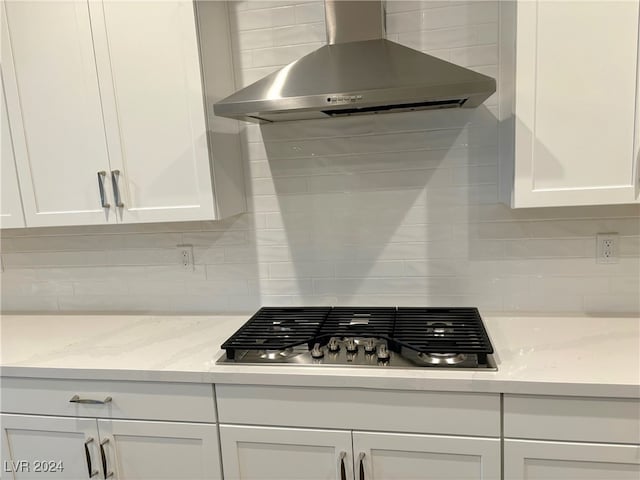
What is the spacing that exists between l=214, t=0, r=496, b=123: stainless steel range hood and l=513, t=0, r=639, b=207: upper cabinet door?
20cm

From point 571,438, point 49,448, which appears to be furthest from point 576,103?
point 49,448

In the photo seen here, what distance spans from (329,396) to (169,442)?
23.9 inches

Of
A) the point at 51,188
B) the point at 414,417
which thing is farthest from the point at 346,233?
the point at 51,188

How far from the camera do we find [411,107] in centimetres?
175

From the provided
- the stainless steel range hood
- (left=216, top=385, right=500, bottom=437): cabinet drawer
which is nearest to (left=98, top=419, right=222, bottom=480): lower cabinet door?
(left=216, top=385, right=500, bottom=437): cabinet drawer

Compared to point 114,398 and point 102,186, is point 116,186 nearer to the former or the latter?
point 102,186

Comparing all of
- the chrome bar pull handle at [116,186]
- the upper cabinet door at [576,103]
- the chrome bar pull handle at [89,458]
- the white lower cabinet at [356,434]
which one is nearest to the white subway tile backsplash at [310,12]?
the upper cabinet door at [576,103]

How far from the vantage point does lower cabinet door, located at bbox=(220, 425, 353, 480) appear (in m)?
1.50

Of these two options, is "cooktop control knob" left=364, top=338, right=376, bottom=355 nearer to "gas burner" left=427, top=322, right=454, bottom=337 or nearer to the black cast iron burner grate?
the black cast iron burner grate

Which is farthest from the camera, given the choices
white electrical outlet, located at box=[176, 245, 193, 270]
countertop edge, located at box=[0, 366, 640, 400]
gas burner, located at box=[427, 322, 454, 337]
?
white electrical outlet, located at box=[176, 245, 193, 270]

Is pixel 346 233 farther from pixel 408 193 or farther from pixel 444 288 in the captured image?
pixel 444 288

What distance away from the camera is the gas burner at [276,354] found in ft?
5.22

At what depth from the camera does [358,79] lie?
4.79 feet

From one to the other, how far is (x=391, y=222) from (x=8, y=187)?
159 centimetres
